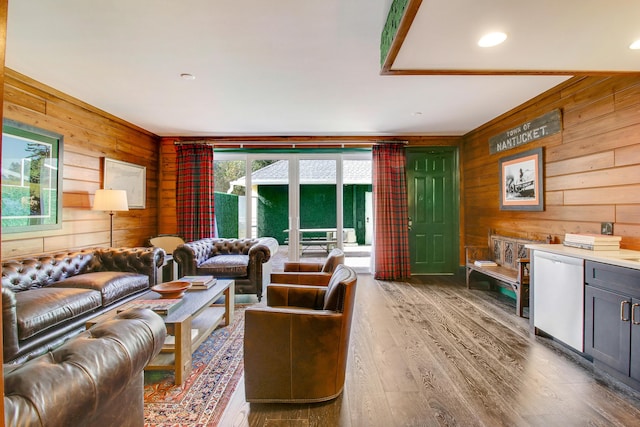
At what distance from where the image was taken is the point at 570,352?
2699 mm

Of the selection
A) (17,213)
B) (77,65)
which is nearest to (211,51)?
(77,65)

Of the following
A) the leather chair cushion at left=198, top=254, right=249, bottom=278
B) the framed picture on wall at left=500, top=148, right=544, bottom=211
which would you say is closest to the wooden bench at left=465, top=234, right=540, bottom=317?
the framed picture on wall at left=500, top=148, right=544, bottom=211

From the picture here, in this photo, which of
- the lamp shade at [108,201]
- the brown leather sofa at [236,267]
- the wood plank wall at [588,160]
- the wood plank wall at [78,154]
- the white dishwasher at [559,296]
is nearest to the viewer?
the white dishwasher at [559,296]

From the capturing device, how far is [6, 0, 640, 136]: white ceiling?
198 cm

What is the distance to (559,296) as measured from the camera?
108 inches

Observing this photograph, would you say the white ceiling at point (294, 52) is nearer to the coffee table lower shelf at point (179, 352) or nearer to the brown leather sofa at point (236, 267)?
the brown leather sofa at point (236, 267)

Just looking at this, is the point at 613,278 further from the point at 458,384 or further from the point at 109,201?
the point at 109,201

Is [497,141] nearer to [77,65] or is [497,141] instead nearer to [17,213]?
[77,65]

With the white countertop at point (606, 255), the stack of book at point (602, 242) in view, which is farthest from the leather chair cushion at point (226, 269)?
the stack of book at point (602, 242)

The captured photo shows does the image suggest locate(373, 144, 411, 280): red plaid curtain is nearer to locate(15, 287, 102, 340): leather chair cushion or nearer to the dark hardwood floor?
the dark hardwood floor

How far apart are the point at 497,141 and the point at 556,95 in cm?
109

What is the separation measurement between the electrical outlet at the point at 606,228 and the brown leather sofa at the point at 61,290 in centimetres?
458

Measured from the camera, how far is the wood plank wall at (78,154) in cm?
317

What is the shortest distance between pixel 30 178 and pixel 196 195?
236 centimetres
